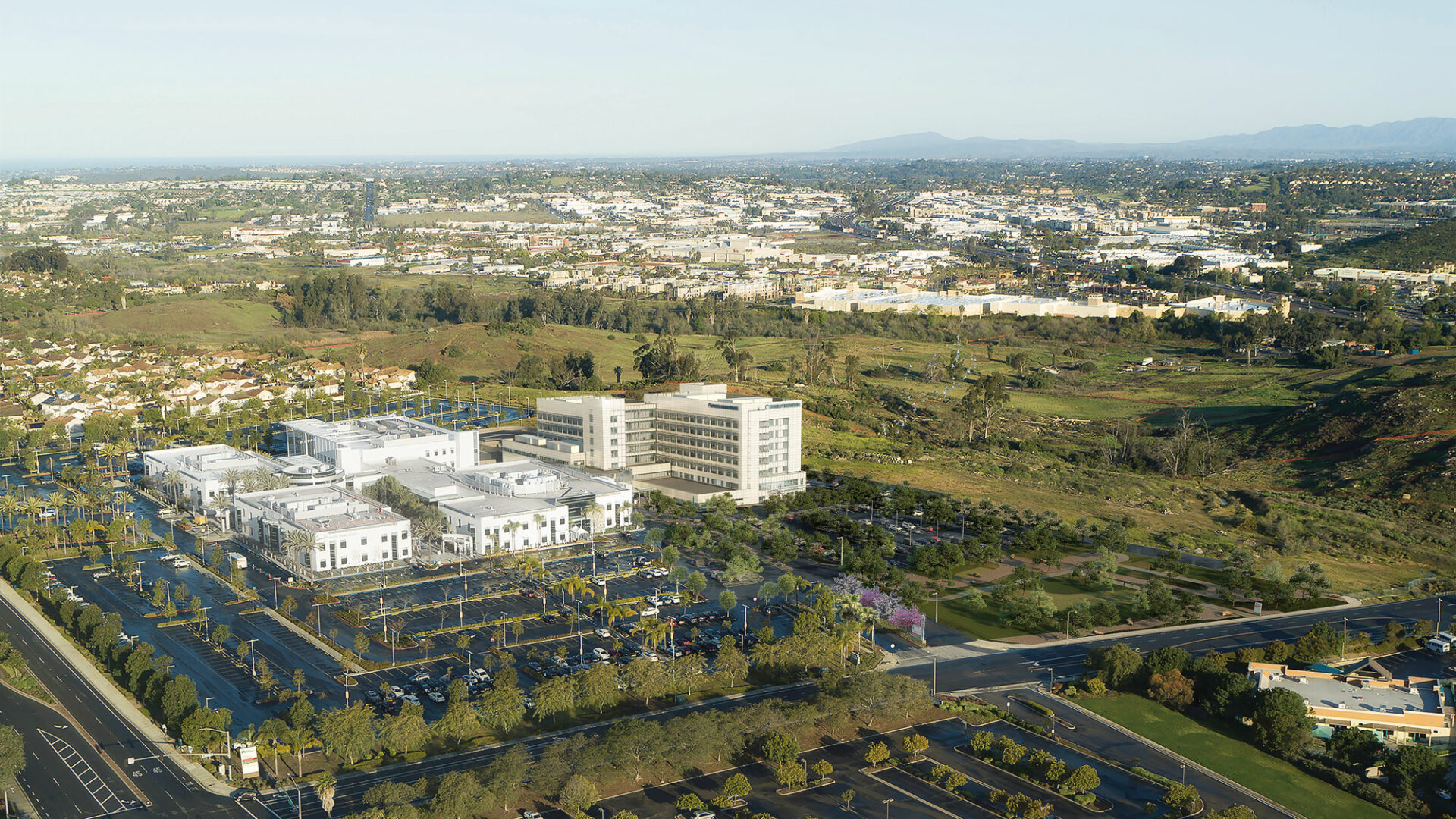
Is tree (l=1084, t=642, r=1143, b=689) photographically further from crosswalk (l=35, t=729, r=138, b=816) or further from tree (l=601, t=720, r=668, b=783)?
crosswalk (l=35, t=729, r=138, b=816)

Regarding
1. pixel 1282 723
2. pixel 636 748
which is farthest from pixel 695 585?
pixel 1282 723

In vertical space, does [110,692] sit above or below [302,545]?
below

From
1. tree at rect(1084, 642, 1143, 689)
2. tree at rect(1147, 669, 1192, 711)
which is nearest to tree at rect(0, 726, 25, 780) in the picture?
tree at rect(1084, 642, 1143, 689)

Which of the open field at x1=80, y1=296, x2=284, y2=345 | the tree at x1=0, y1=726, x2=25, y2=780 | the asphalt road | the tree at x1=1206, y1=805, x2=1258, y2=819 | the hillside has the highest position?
the hillside

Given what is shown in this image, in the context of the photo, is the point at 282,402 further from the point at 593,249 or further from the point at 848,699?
the point at 593,249

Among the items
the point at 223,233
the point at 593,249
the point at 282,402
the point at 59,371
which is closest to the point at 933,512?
the point at 282,402

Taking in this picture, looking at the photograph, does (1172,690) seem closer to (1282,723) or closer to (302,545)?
(1282,723)
